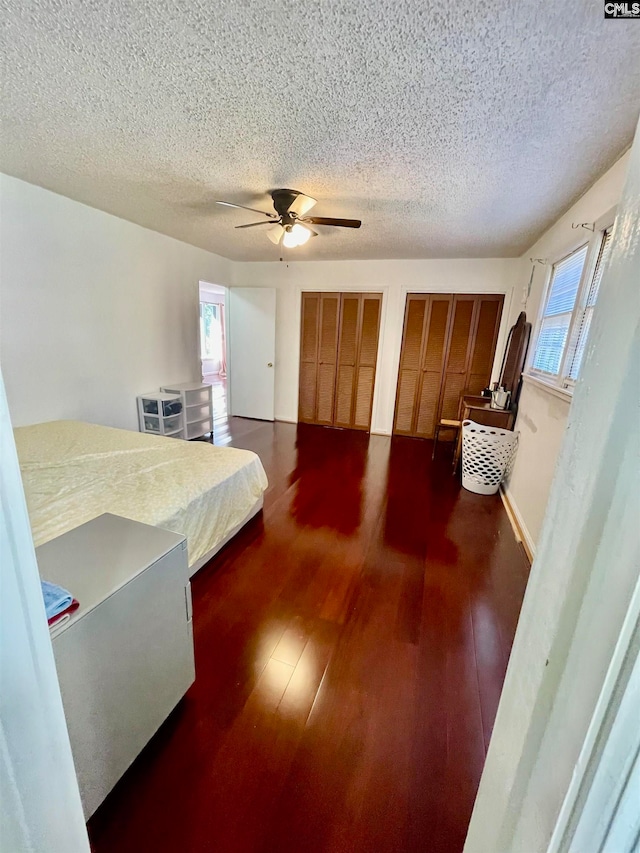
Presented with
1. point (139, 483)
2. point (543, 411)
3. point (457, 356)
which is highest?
point (457, 356)

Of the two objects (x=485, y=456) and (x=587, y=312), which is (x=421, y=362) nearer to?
(x=485, y=456)

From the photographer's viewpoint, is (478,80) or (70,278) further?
(70,278)

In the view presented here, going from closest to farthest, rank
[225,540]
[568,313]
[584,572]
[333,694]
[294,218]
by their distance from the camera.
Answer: [584,572], [333,694], [225,540], [568,313], [294,218]

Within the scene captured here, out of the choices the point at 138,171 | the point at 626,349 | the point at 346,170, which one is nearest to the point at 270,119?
the point at 346,170

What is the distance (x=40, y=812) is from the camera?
19.5 inches

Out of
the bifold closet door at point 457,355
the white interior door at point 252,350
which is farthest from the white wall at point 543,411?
the white interior door at point 252,350

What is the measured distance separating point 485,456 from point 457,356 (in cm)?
178

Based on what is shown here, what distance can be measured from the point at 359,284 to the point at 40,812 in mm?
4905

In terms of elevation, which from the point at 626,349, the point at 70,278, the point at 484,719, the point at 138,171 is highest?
the point at 138,171

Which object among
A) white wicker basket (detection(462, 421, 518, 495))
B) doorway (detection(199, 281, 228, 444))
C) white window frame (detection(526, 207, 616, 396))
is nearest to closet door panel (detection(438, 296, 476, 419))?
white wicker basket (detection(462, 421, 518, 495))

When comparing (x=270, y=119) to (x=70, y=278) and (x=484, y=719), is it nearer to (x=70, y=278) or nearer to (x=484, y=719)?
(x=70, y=278)

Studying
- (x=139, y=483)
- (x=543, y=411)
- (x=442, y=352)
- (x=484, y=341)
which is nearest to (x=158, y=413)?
(x=139, y=483)

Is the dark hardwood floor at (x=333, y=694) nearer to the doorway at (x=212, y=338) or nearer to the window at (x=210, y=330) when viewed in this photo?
the doorway at (x=212, y=338)

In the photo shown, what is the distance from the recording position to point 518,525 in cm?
269
